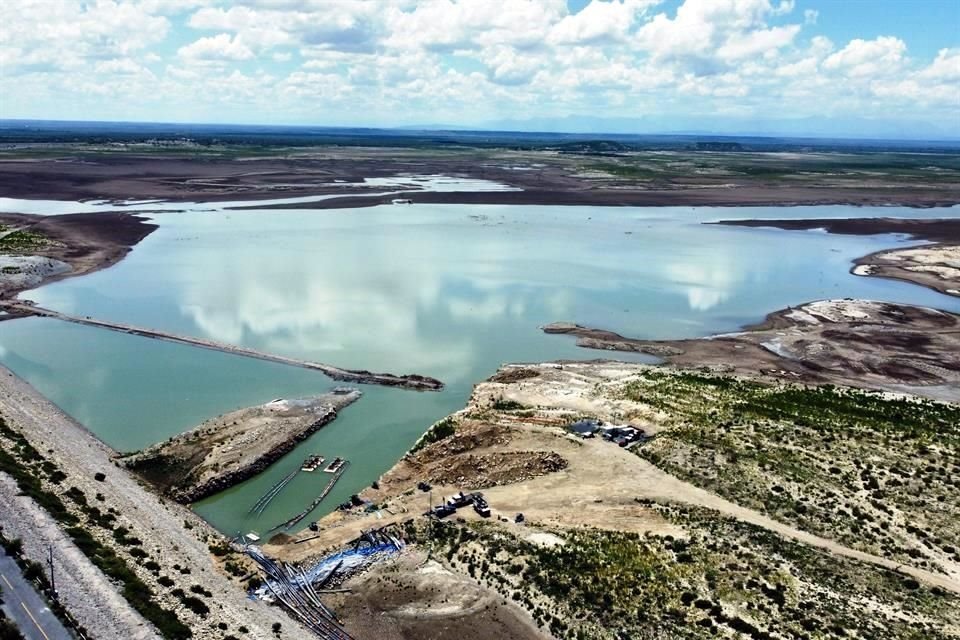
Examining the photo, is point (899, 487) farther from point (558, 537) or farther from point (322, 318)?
point (322, 318)

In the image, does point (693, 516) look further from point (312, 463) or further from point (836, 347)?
point (836, 347)

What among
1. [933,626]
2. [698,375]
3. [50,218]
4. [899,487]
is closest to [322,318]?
[698,375]

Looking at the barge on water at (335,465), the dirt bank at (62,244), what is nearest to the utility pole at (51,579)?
the barge on water at (335,465)

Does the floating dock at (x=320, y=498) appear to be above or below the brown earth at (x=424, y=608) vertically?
below

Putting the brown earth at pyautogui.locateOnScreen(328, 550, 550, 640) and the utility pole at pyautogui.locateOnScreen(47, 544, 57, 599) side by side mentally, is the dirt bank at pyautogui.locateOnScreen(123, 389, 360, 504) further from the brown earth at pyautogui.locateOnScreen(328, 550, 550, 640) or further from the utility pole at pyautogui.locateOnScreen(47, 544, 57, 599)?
the brown earth at pyautogui.locateOnScreen(328, 550, 550, 640)

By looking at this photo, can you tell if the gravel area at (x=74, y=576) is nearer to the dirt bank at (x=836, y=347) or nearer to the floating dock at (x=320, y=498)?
the floating dock at (x=320, y=498)

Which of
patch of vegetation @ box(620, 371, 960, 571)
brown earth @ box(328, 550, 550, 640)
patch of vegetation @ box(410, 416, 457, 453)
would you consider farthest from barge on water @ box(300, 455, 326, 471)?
patch of vegetation @ box(620, 371, 960, 571)
